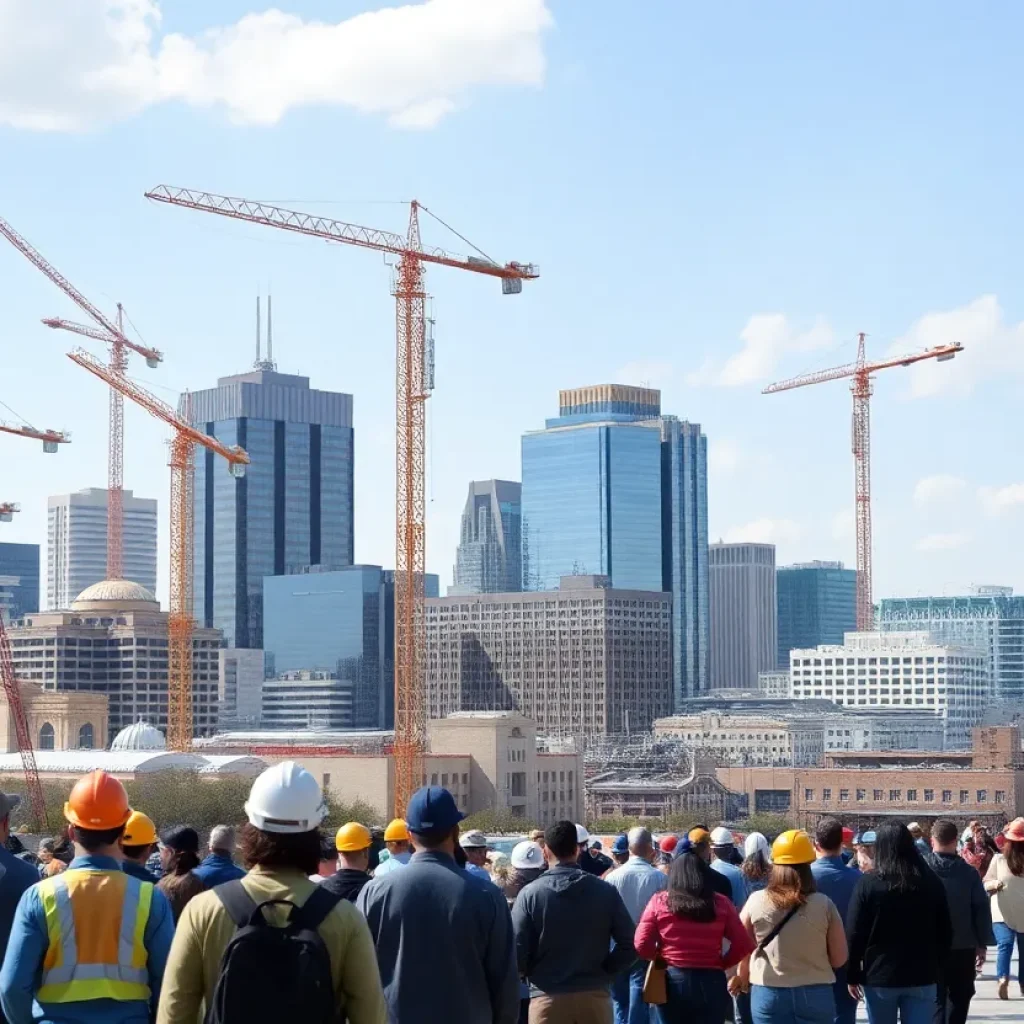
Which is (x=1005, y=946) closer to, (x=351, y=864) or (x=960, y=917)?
(x=960, y=917)

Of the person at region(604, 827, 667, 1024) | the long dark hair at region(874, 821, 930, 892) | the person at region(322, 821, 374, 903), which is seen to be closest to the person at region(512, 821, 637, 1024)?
the person at region(322, 821, 374, 903)

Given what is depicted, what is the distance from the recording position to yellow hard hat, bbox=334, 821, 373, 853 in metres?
13.0

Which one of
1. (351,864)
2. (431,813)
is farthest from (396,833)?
(431,813)

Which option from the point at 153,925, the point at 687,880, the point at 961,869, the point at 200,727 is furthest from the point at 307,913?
the point at 200,727

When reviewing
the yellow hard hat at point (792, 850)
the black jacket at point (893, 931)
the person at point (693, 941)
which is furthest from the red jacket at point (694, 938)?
the black jacket at point (893, 931)

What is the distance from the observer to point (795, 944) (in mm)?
12836

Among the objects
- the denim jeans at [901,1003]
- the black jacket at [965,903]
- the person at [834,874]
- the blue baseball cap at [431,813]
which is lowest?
the denim jeans at [901,1003]

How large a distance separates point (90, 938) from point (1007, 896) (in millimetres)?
11924

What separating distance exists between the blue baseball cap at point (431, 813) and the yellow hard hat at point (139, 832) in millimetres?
2186

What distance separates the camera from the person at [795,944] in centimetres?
1283

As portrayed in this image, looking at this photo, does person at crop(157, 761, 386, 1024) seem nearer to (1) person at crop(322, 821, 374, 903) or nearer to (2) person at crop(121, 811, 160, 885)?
(2) person at crop(121, 811, 160, 885)

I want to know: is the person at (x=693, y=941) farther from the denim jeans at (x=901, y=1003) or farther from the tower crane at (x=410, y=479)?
the tower crane at (x=410, y=479)

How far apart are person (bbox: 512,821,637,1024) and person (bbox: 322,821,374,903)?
44.6 inches

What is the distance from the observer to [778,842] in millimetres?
12891
